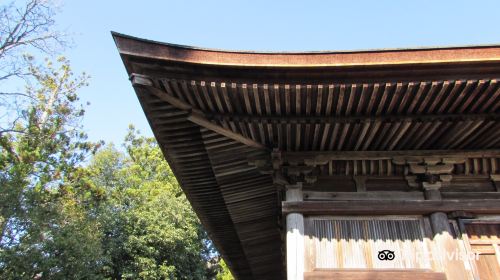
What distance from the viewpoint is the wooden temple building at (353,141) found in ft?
13.1

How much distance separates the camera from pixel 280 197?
5.47m

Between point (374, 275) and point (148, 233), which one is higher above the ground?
point (148, 233)

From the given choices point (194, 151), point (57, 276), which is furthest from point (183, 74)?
point (57, 276)

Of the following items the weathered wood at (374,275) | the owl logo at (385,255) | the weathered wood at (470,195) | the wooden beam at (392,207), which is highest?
the weathered wood at (470,195)

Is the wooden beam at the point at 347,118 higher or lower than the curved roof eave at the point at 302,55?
lower

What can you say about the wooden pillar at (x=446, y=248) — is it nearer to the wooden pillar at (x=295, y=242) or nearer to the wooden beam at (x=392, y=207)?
the wooden beam at (x=392, y=207)

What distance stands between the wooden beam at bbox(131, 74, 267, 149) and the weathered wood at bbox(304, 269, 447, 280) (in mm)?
1722

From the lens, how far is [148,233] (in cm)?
2072

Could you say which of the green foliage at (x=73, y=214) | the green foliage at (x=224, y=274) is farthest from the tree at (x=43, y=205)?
the green foliage at (x=224, y=274)

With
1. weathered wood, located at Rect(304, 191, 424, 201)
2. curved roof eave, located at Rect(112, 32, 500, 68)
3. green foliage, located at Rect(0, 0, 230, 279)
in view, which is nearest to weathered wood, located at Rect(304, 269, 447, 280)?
weathered wood, located at Rect(304, 191, 424, 201)

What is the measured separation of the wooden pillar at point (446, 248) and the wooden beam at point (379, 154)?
607 millimetres

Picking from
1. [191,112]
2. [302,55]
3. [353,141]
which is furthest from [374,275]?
[191,112]

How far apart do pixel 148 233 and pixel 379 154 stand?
18.0m

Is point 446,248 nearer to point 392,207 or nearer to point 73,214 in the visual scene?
point 392,207
